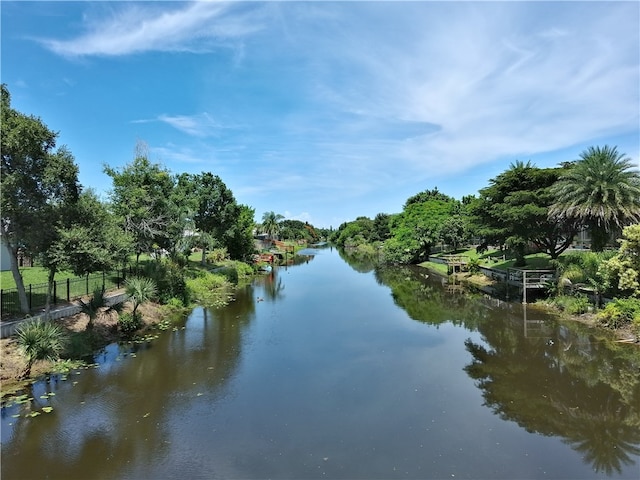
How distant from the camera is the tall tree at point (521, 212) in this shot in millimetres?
27797

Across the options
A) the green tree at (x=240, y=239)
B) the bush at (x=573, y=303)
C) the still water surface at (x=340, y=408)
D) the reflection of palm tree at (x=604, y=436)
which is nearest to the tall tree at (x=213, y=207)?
the green tree at (x=240, y=239)

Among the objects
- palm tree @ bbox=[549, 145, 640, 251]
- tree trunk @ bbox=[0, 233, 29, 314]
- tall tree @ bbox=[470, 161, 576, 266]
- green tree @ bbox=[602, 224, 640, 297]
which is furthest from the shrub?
tree trunk @ bbox=[0, 233, 29, 314]

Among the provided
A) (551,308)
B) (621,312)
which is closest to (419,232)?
(551,308)

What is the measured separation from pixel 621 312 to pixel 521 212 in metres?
10.0

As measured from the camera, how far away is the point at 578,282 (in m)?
23.8

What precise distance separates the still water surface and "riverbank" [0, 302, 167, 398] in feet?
2.41

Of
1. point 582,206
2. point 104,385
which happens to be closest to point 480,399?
point 104,385

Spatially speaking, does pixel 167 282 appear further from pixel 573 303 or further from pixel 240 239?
pixel 240 239

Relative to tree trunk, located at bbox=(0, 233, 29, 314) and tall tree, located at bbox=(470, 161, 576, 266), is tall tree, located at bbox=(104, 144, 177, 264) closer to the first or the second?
tree trunk, located at bbox=(0, 233, 29, 314)

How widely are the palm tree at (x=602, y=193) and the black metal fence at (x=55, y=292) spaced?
26.1 metres

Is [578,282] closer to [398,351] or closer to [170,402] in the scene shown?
[398,351]

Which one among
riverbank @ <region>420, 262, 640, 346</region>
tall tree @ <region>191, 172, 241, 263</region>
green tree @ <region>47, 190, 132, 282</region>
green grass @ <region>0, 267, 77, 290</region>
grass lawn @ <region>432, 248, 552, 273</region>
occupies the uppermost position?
tall tree @ <region>191, 172, 241, 263</region>

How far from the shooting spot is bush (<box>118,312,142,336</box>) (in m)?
18.9

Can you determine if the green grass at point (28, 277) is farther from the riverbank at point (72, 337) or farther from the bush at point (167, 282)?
the bush at point (167, 282)
